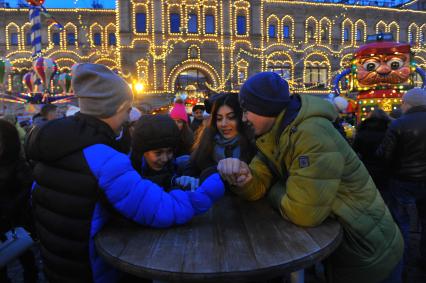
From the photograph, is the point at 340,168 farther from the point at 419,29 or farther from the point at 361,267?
the point at 419,29

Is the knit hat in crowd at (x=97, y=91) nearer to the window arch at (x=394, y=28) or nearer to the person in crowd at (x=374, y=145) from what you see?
the person in crowd at (x=374, y=145)

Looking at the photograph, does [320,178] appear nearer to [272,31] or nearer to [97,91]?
[97,91]

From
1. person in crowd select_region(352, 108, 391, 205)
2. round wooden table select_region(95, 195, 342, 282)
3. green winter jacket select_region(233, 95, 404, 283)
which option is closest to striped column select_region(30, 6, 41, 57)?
person in crowd select_region(352, 108, 391, 205)

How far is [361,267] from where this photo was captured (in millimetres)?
1742

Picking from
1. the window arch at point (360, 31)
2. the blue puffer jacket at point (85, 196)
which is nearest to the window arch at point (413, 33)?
the window arch at point (360, 31)

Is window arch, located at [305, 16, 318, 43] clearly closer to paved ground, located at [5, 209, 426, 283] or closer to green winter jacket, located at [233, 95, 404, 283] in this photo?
paved ground, located at [5, 209, 426, 283]

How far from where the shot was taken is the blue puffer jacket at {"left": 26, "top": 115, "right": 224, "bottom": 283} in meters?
1.52

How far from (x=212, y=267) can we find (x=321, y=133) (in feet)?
2.67

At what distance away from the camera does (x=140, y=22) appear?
2428 centimetres

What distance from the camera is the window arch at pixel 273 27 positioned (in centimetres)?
2695

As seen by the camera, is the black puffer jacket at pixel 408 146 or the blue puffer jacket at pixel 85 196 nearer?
the blue puffer jacket at pixel 85 196

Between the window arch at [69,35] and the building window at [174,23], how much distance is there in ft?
25.7

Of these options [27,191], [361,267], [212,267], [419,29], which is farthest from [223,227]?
[419,29]

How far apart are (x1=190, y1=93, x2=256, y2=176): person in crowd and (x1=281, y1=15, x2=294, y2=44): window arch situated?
86.0ft
